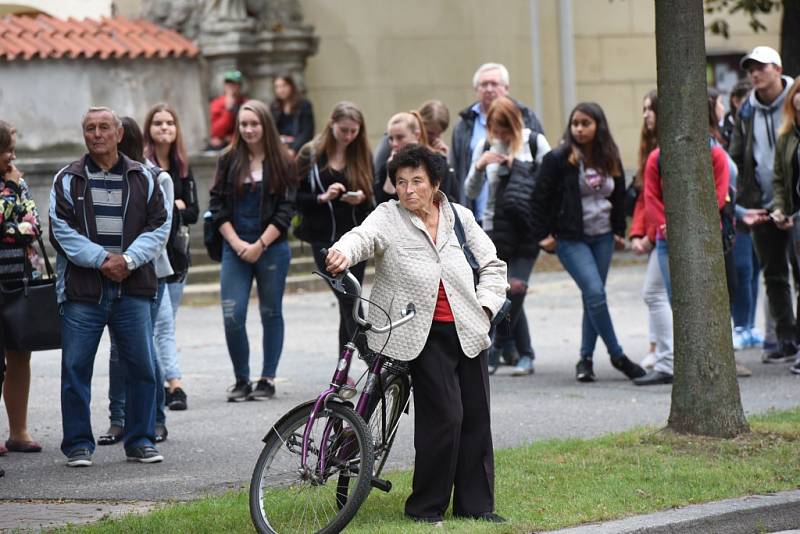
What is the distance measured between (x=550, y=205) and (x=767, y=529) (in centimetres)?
442

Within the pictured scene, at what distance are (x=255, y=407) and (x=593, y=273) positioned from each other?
256 cm

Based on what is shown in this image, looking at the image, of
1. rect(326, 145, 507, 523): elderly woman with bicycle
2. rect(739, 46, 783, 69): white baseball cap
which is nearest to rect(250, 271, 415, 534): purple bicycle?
rect(326, 145, 507, 523): elderly woman with bicycle

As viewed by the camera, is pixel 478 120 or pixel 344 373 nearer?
pixel 344 373

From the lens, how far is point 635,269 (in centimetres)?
1939

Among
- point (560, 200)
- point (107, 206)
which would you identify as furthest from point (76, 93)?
point (107, 206)

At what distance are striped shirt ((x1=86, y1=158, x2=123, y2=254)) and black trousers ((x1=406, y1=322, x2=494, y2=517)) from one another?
234 centimetres

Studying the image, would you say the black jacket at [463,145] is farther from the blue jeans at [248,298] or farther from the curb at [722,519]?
the curb at [722,519]

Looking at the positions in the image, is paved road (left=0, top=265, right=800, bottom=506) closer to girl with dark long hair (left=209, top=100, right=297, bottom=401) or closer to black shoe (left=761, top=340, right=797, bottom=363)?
black shoe (left=761, top=340, right=797, bottom=363)

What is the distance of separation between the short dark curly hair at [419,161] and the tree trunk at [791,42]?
11518 mm

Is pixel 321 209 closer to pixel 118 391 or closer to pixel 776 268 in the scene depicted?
pixel 118 391

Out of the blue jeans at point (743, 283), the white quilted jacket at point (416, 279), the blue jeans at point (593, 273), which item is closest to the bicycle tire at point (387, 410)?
the white quilted jacket at point (416, 279)

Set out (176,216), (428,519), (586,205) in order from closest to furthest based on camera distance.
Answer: (428,519) → (176,216) → (586,205)

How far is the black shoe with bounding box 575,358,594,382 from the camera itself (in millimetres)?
10852

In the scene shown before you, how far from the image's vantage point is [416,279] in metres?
6.36
